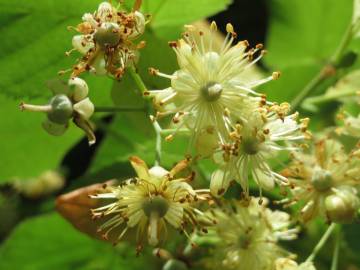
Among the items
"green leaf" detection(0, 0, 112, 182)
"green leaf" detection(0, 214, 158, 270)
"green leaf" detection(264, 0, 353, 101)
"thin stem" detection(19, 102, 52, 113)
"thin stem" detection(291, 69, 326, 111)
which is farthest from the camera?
"green leaf" detection(264, 0, 353, 101)

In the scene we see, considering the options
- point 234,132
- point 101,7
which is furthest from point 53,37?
point 234,132

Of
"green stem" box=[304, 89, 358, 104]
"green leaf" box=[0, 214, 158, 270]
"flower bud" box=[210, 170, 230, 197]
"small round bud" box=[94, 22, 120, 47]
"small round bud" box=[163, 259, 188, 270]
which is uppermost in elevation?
"small round bud" box=[94, 22, 120, 47]

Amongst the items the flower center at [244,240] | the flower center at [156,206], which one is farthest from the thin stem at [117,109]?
the flower center at [244,240]

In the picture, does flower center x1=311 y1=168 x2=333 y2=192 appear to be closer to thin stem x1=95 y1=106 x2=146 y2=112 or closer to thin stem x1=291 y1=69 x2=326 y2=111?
thin stem x1=291 y1=69 x2=326 y2=111

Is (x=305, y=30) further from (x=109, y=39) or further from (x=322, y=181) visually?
(x=109, y=39)

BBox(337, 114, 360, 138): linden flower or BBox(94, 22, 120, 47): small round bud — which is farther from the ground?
BBox(94, 22, 120, 47): small round bud

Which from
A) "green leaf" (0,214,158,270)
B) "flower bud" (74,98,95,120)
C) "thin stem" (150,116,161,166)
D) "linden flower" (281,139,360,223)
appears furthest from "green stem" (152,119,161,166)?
"green leaf" (0,214,158,270)

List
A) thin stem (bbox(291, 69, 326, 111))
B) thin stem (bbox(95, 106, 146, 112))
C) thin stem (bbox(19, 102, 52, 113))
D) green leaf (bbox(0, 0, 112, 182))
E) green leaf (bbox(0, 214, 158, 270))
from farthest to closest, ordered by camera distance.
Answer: green leaf (bbox(0, 214, 158, 270)) → thin stem (bbox(291, 69, 326, 111)) → green leaf (bbox(0, 0, 112, 182)) → thin stem (bbox(95, 106, 146, 112)) → thin stem (bbox(19, 102, 52, 113))

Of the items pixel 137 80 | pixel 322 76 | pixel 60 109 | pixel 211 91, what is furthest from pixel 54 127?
pixel 322 76
